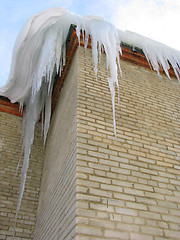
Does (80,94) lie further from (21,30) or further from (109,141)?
(21,30)

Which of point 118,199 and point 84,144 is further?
point 84,144

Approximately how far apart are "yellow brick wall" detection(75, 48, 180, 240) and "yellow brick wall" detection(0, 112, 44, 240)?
6.79 ft

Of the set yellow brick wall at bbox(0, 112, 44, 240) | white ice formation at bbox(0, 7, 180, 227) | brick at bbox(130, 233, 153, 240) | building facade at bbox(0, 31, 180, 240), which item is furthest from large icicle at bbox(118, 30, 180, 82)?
brick at bbox(130, 233, 153, 240)

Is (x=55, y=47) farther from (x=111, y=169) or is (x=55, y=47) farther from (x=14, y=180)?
(x=14, y=180)

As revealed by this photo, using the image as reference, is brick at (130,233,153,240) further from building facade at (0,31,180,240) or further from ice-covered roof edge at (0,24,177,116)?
ice-covered roof edge at (0,24,177,116)

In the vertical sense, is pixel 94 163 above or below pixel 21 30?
below

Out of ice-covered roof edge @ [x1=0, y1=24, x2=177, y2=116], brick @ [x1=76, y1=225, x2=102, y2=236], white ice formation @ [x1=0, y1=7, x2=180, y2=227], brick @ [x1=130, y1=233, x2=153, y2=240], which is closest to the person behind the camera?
brick @ [x1=76, y1=225, x2=102, y2=236]

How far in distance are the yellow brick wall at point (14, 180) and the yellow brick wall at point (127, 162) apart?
81.5 inches

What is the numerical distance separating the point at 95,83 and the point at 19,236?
261 centimetres

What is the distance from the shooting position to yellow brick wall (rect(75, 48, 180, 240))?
6.33ft

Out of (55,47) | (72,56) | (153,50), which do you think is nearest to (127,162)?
(72,56)

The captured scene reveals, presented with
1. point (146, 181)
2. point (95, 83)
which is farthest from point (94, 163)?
point (95, 83)

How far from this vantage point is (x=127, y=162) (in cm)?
242

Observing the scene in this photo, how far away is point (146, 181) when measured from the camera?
2344mm
